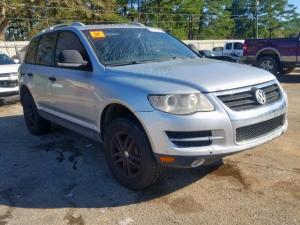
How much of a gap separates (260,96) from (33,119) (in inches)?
163

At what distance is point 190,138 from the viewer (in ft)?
11.9

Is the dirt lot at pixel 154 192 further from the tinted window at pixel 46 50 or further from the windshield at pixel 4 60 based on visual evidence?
the windshield at pixel 4 60

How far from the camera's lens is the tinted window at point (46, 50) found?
5762mm

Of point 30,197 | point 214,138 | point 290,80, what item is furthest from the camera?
point 290,80

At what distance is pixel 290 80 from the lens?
13.4m

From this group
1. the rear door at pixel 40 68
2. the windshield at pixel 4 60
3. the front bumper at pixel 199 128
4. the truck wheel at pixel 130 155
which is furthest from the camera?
the windshield at pixel 4 60

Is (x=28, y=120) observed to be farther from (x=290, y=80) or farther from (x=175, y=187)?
(x=290, y=80)

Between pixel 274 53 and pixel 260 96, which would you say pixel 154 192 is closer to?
pixel 260 96

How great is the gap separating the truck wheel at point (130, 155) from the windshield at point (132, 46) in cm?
89

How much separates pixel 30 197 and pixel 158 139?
1615mm

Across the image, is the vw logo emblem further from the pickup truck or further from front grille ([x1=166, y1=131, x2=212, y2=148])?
the pickup truck

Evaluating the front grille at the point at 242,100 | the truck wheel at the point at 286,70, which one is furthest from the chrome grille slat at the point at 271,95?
the truck wheel at the point at 286,70

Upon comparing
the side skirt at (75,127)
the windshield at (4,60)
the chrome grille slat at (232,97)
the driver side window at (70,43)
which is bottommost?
the side skirt at (75,127)

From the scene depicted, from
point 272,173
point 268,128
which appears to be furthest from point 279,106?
point 272,173
